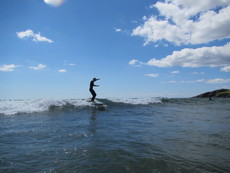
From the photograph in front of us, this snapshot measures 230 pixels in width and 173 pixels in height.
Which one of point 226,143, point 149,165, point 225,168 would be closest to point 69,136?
point 149,165

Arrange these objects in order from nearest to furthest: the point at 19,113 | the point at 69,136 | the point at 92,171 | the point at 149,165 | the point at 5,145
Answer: the point at 92,171, the point at 149,165, the point at 5,145, the point at 69,136, the point at 19,113

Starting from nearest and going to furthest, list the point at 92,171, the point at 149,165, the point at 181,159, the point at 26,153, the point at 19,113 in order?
the point at 92,171 < the point at 149,165 < the point at 181,159 < the point at 26,153 < the point at 19,113

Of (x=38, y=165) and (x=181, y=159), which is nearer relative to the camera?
(x=38, y=165)

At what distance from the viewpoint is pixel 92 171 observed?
3.66 m

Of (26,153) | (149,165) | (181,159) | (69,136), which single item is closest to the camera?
(149,165)

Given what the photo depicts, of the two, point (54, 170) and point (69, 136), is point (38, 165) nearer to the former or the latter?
point (54, 170)

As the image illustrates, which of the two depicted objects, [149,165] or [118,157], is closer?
[149,165]

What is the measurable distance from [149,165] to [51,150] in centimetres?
292

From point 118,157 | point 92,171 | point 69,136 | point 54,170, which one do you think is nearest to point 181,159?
point 118,157

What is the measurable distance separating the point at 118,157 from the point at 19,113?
11443 millimetres

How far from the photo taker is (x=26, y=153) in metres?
4.82

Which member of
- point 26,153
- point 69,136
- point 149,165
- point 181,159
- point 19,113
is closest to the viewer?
point 149,165

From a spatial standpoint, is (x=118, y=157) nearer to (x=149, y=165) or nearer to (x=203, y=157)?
(x=149, y=165)

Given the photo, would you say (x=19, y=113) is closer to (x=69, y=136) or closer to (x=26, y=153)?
→ (x=69, y=136)
